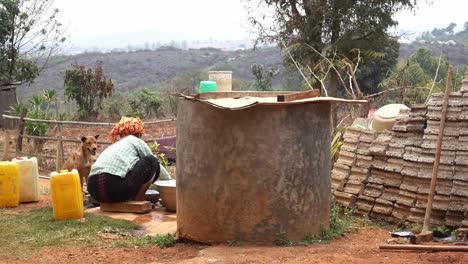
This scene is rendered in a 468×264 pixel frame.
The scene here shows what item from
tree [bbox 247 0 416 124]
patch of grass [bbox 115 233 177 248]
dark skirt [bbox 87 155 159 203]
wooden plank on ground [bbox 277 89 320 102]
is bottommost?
patch of grass [bbox 115 233 177 248]

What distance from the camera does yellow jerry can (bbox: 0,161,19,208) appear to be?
826 centimetres

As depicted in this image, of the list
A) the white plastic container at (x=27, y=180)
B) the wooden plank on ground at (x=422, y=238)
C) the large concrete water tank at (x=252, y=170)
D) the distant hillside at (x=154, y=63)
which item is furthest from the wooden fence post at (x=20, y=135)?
the distant hillside at (x=154, y=63)

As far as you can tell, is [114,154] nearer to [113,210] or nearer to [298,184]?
[113,210]

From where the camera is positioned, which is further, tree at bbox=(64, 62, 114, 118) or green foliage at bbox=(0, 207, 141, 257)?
tree at bbox=(64, 62, 114, 118)

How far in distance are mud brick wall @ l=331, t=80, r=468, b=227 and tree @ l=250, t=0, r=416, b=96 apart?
11485 millimetres

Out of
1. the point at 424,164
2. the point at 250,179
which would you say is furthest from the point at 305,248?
the point at 424,164

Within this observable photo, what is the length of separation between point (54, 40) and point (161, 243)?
56.7 feet

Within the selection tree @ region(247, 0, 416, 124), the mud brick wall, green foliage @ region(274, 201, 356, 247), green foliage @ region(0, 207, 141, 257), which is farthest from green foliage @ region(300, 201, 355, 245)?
tree @ region(247, 0, 416, 124)

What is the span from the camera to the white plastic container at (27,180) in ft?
28.4

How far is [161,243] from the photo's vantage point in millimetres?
6000

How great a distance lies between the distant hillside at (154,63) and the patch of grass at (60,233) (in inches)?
1290

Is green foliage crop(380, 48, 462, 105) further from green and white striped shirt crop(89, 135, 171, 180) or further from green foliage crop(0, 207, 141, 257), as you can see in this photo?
green foliage crop(0, 207, 141, 257)

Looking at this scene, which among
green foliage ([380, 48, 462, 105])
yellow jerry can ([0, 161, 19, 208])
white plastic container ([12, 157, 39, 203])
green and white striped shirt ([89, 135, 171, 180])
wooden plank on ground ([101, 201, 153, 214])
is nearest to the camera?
green and white striped shirt ([89, 135, 171, 180])

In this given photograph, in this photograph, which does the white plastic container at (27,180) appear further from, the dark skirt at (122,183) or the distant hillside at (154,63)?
the distant hillside at (154,63)
